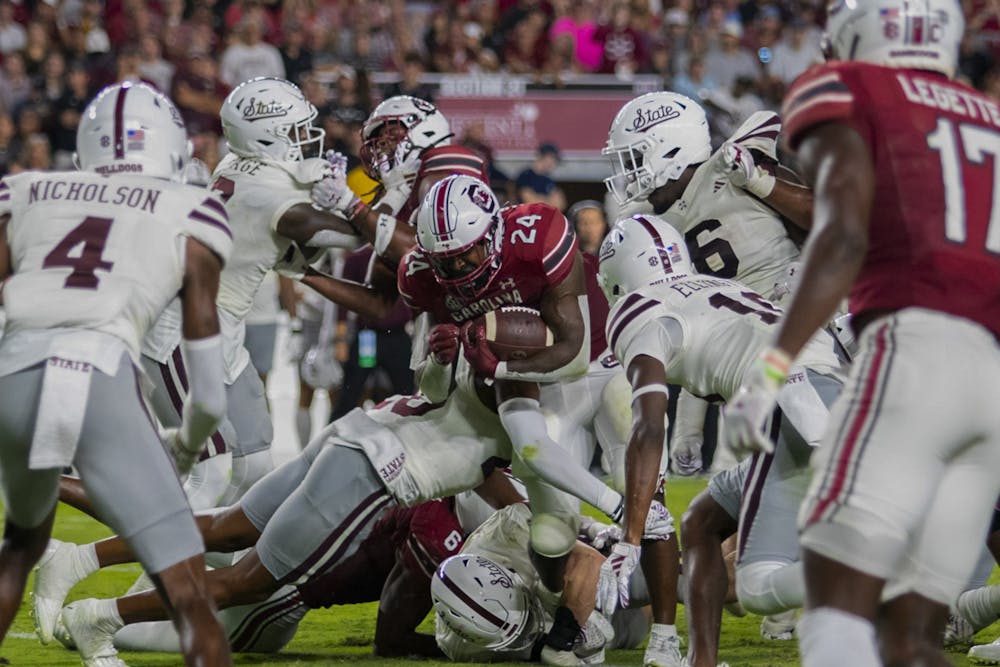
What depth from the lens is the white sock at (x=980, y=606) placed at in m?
4.84

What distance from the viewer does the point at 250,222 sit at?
595 cm

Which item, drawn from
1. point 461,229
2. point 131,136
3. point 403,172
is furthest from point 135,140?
point 403,172

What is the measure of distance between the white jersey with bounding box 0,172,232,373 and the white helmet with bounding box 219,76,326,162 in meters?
2.35

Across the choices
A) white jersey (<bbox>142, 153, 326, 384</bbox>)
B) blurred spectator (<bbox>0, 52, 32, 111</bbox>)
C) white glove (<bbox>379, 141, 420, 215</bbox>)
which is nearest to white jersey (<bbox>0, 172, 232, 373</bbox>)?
white jersey (<bbox>142, 153, 326, 384</bbox>)

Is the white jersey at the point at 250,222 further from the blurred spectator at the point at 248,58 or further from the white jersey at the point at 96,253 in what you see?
the blurred spectator at the point at 248,58

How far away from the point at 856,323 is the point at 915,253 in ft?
0.67

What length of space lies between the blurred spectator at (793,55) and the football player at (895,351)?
35.8 feet

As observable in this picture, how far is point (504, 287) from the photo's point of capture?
498 cm

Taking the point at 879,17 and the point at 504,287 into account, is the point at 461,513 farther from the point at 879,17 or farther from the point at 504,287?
the point at 879,17

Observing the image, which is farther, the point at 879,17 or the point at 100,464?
the point at 100,464

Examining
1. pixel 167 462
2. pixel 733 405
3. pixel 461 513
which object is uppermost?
pixel 733 405

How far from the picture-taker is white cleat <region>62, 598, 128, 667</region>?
4664 millimetres

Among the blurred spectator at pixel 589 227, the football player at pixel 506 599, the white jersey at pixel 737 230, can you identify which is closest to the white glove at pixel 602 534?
the football player at pixel 506 599

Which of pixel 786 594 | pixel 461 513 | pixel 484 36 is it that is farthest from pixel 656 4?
pixel 786 594
